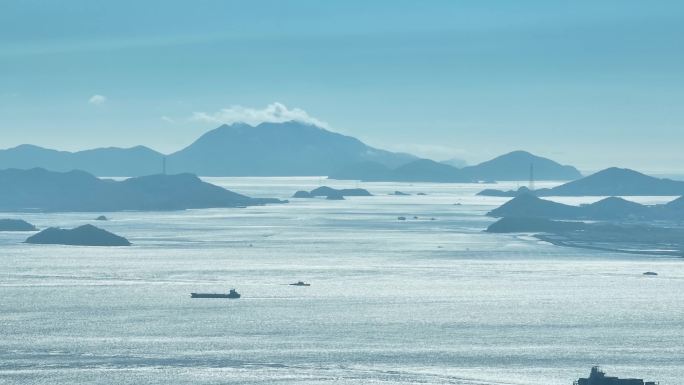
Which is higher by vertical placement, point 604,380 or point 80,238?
point 80,238

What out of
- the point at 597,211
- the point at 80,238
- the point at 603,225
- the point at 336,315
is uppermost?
the point at 597,211

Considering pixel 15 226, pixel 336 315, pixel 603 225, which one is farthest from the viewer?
pixel 603 225

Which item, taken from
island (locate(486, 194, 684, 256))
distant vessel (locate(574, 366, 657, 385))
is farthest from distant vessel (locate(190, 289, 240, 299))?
island (locate(486, 194, 684, 256))

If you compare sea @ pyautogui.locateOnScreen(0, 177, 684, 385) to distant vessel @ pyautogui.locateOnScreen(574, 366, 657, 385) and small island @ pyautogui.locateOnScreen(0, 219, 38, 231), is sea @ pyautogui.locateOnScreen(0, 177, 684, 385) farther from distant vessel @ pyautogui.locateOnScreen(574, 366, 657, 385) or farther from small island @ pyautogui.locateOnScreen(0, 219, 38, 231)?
small island @ pyautogui.locateOnScreen(0, 219, 38, 231)

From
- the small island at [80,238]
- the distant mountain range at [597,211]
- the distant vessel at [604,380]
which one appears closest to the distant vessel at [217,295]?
the distant vessel at [604,380]

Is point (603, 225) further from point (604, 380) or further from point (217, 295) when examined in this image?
point (604, 380)

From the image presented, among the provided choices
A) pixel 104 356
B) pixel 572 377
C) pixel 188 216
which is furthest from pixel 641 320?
pixel 188 216

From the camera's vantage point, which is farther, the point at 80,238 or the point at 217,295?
the point at 80,238

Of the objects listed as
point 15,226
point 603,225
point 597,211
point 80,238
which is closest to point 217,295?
point 80,238
